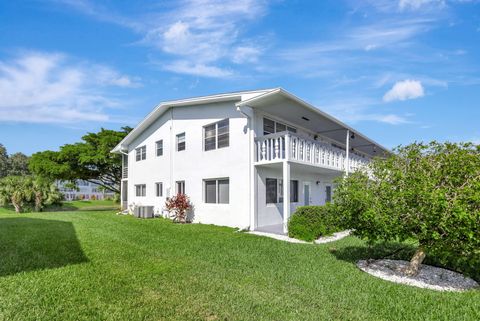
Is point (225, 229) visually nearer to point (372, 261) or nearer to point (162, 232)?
point (162, 232)

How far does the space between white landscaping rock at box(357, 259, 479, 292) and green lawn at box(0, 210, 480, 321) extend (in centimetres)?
42

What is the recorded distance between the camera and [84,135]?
2689 centimetres

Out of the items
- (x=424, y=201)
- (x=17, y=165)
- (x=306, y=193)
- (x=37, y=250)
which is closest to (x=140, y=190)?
(x=306, y=193)

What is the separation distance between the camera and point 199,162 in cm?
1479

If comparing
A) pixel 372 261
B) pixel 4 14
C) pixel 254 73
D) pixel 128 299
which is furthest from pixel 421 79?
pixel 4 14

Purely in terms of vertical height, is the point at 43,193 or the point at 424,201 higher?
the point at 424,201

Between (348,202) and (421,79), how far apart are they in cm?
1044

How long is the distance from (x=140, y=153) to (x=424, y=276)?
18247 millimetres

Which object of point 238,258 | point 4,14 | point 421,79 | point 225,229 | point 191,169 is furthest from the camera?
point 191,169

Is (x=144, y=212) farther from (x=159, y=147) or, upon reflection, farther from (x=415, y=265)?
(x=415, y=265)

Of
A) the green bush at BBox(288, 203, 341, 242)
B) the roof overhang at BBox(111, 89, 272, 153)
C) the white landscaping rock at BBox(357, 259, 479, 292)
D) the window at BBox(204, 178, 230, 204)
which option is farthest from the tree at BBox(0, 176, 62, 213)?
the white landscaping rock at BBox(357, 259, 479, 292)

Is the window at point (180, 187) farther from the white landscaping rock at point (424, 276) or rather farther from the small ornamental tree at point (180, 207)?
the white landscaping rock at point (424, 276)

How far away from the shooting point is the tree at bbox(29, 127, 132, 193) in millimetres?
24658

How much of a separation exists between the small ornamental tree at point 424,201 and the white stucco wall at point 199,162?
655 centimetres
